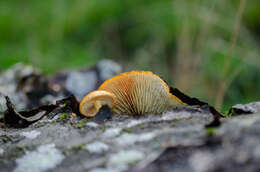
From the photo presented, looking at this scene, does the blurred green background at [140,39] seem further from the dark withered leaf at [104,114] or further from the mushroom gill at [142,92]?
the dark withered leaf at [104,114]

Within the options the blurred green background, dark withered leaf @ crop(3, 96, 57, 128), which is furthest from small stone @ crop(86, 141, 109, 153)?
the blurred green background

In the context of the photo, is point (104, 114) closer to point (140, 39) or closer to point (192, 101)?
point (192, 101)

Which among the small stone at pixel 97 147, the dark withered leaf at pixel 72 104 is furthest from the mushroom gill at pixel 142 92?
the small stone at pixel 97 147

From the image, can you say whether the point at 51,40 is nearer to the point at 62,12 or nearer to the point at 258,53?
the point at 62,12

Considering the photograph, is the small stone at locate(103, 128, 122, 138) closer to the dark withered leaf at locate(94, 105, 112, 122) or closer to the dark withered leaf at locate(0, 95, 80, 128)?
the dark withered leaf at locate(94, 105, 112, 122)

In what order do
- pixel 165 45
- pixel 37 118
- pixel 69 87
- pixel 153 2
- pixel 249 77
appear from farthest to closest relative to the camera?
1. pixel 153 2
2. pixel 165 45
3. pixel 249 77
4. pixel 69 87
5. pixel 37 118

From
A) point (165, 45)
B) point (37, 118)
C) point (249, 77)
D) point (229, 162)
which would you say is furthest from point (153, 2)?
point (229, 162)
